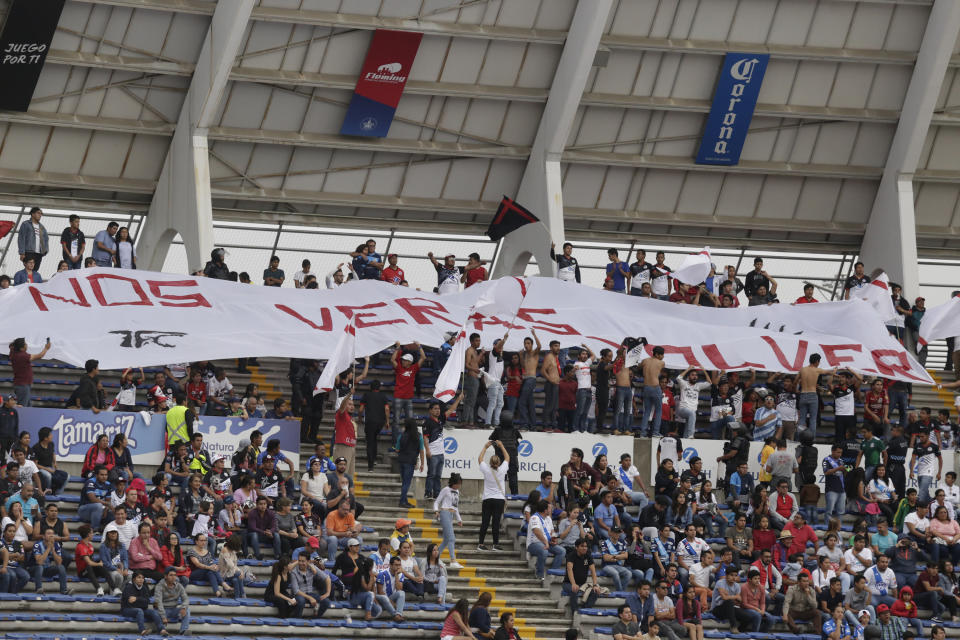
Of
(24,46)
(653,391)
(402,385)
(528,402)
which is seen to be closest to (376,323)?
(402,385)

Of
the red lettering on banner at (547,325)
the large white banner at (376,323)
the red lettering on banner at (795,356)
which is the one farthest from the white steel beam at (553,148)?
the red lettering on banner at (795,356)

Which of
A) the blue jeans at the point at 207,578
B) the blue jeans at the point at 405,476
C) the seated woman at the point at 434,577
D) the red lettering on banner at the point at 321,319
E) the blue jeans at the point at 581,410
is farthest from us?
the blue jeans at the point at 581,410

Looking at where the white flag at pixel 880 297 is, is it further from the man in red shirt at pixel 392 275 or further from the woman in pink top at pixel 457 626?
the woman in pink top at pixel 457 626

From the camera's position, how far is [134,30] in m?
30.5

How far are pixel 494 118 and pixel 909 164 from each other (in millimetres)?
9411

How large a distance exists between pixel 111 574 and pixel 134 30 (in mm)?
13852

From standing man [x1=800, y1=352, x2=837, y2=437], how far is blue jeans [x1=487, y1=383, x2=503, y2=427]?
5318mm

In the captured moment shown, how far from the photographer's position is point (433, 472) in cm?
2433

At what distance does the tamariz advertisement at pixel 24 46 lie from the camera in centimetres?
2919

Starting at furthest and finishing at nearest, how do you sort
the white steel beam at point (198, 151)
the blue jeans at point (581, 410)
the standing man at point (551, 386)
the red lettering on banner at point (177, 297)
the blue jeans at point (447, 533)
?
1. the white steel beam at point (198, 151)
2. the standing man at point (551, 386)
3. the blue jeans at point (581, 410)
4. the red lettering on banner at point (177, 297)
5. the blue jeans at point (447, 533)

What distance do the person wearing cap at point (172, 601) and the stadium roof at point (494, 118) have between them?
1387cm

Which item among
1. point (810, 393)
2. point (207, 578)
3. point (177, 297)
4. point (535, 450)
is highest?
point (810, 393)

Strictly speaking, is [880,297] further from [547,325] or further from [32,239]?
[32,239]

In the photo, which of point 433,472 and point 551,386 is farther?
point 551,386
